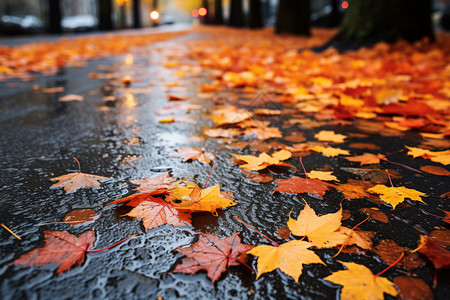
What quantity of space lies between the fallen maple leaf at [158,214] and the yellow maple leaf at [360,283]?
19.8 inches

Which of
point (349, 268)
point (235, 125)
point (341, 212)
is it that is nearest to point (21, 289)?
point (349, 268)

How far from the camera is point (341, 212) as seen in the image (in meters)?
1.11

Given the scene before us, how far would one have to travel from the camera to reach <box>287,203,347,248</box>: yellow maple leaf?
1007mm

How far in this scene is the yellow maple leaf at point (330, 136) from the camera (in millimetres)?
1944

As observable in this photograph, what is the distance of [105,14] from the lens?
66.4ft

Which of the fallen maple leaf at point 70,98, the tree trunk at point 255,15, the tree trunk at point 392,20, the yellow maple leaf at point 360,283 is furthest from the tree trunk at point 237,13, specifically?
the yellow maple leaf at point 360,283

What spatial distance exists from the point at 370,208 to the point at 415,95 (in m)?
2.23

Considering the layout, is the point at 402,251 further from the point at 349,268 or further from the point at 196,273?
the point at 196,273

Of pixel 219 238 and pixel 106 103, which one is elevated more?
pixel 106 103

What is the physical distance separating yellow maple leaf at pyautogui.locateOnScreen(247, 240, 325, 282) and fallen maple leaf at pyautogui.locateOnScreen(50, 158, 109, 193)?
0.77m

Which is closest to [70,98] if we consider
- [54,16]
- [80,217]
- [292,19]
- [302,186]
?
[80,217]

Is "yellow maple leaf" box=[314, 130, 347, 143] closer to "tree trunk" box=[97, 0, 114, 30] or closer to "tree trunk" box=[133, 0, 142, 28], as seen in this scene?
"tree trunk" box=[97, 0, 114, 30]

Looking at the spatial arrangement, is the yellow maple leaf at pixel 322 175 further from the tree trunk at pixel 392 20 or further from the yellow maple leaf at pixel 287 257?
the tree trunk at pixel 392 20

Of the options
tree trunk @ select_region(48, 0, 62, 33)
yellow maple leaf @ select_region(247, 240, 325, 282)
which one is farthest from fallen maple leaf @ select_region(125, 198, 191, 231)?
tree trunk @ select_region(48, 0, 62, 33)
